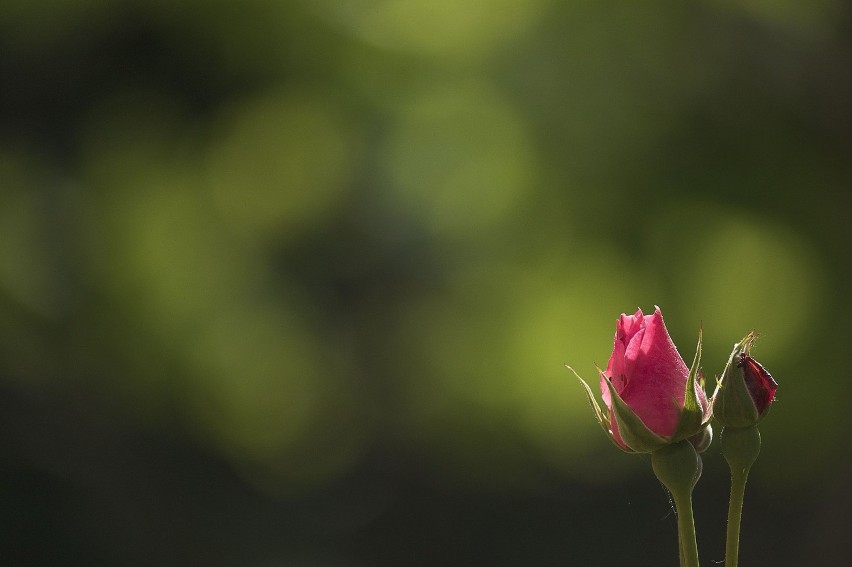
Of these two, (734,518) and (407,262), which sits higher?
(407,262)

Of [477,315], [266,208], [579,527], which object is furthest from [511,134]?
[579,527]

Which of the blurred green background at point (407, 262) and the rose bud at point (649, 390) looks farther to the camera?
the blurred green background at point (407, 262)

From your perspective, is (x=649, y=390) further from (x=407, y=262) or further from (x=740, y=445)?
(x=407, y=262)

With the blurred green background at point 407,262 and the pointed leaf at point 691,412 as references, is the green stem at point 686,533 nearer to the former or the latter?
the pointed leaf at point 691,412

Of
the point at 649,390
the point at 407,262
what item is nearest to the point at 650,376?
the point at 649,390

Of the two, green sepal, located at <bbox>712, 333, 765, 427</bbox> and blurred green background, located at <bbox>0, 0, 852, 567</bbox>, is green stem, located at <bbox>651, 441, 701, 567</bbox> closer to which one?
green sepal, located at <bbox>712, 333, 765, 427</bbox>

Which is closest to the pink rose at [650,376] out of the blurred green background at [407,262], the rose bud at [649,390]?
the rose bud at [649,390]

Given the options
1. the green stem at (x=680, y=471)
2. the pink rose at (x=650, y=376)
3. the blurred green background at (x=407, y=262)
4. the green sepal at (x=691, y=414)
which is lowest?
the green stem at (x=680, y=471)

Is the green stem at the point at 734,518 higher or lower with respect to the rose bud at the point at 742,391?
lower

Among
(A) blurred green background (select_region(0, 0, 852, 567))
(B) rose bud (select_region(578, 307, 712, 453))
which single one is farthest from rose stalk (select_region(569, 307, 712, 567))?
(A) blurred green background (select_region(0, 0, 852, 567))
